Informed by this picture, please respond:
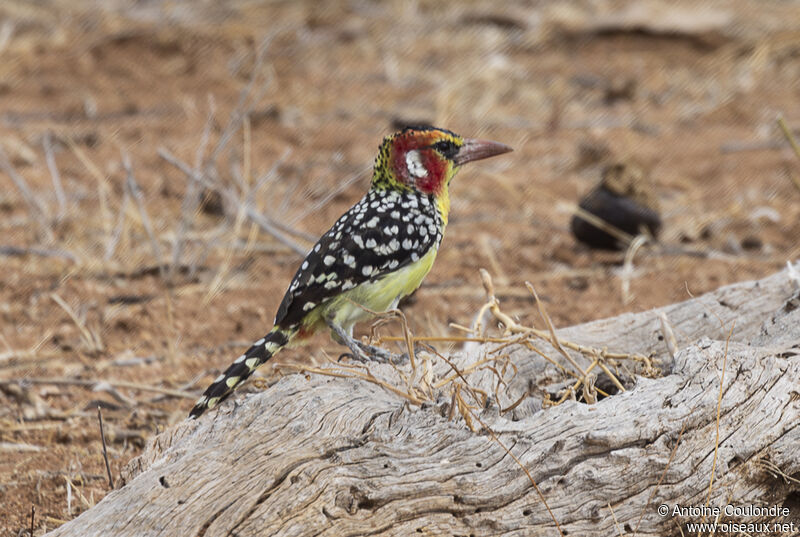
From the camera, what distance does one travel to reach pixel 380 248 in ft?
13.5

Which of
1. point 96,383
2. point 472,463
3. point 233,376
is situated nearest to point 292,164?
point 96,383

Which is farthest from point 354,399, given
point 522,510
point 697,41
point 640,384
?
point 697,41

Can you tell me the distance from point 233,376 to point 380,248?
91 cm

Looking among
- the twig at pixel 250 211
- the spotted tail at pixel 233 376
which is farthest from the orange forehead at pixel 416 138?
the twig at pixel 250 211

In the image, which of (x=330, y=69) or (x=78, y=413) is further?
(x=330, y=69)

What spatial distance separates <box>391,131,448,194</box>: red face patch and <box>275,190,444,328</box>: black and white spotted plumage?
5.1 inches

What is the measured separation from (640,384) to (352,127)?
685 centimetres

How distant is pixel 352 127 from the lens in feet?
32.3

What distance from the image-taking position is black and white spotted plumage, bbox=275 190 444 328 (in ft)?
13.0

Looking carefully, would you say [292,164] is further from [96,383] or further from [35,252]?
[96,383]

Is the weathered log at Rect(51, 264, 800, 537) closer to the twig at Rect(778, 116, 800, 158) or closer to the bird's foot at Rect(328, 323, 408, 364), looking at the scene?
the bird's foot at Rect(328, 323, 408, 364)

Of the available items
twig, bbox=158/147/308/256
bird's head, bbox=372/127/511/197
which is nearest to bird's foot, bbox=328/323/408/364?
bird's head, bbox=372/127/511/197

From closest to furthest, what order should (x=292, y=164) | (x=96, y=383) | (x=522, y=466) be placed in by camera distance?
1. (x=522, y=466)
2. (x=96, y=383)
3. (x=292, y=164)

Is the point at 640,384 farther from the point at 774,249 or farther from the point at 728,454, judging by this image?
the point at 774,249
